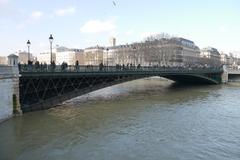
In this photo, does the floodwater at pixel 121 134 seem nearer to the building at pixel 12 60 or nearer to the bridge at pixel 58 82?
the bridge at pixel 58 82

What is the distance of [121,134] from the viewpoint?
21.2 meters

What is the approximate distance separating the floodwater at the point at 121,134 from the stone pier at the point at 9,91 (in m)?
0.97

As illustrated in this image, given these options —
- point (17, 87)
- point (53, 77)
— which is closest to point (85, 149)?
point (17, 87)

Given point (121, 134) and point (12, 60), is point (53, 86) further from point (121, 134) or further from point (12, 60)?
point (121, 134)

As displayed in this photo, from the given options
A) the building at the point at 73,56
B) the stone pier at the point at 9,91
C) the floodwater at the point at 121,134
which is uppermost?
the building at the point at 73,56

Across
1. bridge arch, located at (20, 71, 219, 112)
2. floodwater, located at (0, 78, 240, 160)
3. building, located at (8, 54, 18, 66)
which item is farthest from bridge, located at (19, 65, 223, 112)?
floodwater, located at (0, 78, 240, 160)

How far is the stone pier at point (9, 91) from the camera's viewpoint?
79.7ft

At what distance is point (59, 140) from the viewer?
64.0 feet

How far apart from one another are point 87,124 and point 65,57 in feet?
580

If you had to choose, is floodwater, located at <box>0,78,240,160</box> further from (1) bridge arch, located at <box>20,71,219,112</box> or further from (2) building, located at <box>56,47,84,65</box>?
(2) building, located at <box>56,47,84,65</box>

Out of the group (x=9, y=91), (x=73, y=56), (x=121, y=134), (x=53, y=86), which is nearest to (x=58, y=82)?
(x=53, y=86)

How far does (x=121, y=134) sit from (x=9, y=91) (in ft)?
34.1

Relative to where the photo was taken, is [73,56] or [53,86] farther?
[73,56]

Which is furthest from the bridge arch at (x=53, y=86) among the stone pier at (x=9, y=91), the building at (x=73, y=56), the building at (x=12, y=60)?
the building at (x=73, y=56)
